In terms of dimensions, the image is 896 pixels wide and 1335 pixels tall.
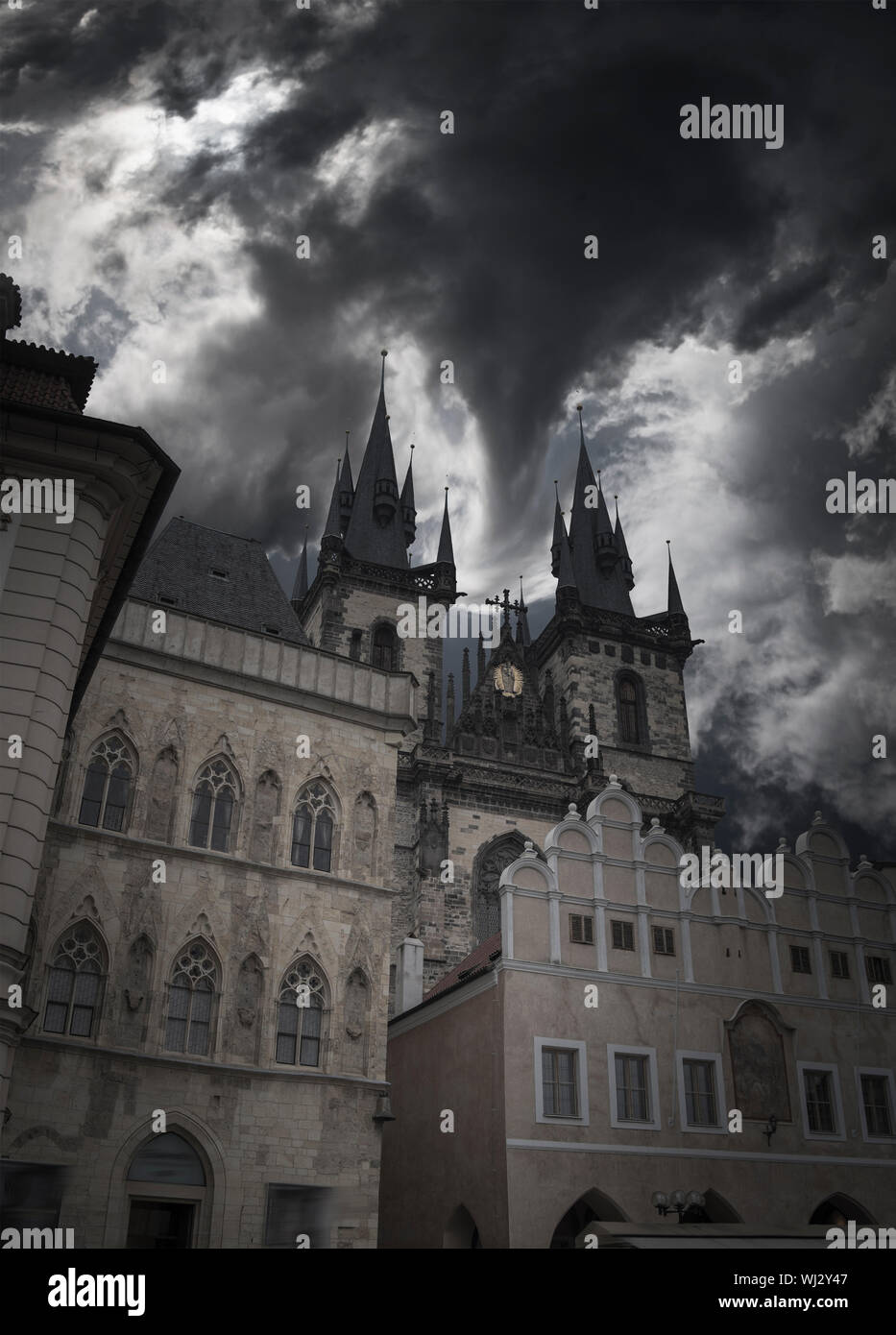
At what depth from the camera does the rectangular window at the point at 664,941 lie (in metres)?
23.2

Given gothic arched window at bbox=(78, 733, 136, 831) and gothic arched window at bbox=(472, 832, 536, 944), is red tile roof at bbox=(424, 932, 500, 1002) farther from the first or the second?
gothic arched window at bbox=(472, 832, 536, 944)

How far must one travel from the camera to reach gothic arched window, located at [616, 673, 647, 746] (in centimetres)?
4856

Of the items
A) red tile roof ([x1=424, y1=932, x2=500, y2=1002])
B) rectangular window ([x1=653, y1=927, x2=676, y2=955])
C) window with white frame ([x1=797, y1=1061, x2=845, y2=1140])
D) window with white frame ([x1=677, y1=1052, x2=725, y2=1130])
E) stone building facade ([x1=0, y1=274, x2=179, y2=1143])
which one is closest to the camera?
stone building facade ([x1=0, y1=274, x2=179, y2=1143])

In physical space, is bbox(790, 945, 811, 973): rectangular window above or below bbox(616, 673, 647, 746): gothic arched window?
below

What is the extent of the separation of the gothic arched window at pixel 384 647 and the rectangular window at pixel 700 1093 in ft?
87.1

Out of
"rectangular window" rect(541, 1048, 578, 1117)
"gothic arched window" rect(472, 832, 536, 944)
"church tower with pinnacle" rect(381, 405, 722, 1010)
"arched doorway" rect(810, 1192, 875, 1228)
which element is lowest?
"arched doorway" rect(810, 1192, 875, 1228)

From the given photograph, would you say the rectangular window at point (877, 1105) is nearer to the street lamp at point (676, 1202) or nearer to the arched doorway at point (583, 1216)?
the street lamp at point (676, 1202)

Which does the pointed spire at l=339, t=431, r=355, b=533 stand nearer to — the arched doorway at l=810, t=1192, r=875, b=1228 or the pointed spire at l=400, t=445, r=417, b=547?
the pointed spire at l=400, t=445, r=417, b=547

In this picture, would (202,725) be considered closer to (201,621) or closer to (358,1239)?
(201,621)

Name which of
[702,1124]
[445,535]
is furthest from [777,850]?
[445,535]

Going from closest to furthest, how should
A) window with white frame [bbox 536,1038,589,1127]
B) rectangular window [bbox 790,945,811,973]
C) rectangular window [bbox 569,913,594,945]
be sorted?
window with white frame [bbox 536,1038,589,1127] < rectangular window [bbox 569,913,594,945] < rectangular window [bbox 790,945,811,973]

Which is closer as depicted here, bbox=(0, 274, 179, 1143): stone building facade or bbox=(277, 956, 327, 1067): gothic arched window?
bbox=(0, 274, 179, 1143): stone building facade

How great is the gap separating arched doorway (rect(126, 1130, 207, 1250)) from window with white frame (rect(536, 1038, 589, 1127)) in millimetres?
6259

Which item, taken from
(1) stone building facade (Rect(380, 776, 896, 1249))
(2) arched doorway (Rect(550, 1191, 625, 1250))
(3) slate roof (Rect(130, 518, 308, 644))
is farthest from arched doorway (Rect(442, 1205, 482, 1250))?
(3) slate roof (Rect(130, 518, 308, 644))
